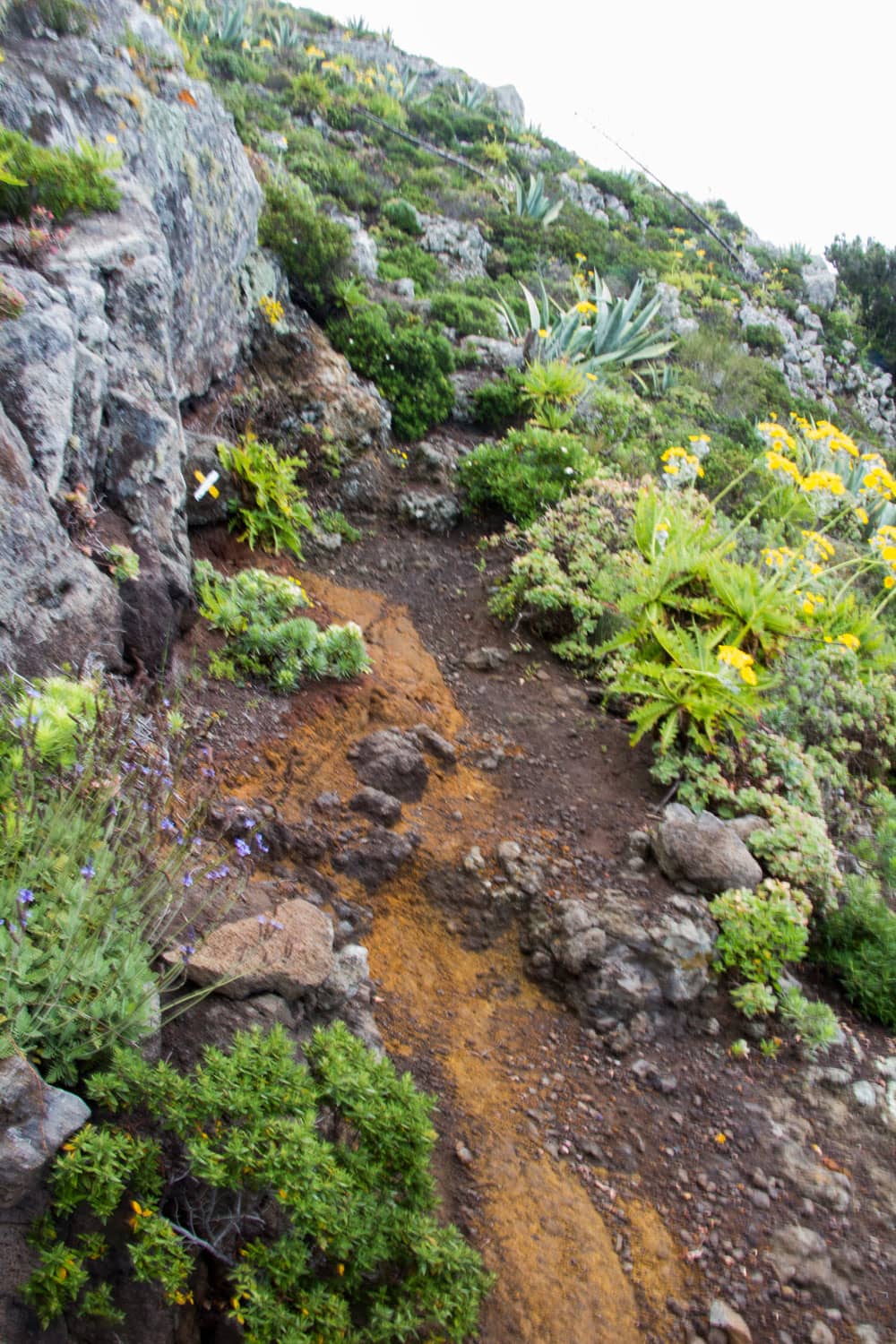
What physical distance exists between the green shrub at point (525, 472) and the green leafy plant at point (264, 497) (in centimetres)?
195

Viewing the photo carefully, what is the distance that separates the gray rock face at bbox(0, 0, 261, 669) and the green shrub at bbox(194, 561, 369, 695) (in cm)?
31

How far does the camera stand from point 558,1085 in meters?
3.20

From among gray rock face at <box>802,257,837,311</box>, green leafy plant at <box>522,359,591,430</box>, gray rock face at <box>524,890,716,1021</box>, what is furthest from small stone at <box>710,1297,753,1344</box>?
gray rock face at <box>802,257,837,311</box>

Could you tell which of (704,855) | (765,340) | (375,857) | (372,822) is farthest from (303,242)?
(765,340)

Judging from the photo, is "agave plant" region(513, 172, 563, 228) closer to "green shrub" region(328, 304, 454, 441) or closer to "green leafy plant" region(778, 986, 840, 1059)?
"green shrub" region(328, 304, 454, 441)

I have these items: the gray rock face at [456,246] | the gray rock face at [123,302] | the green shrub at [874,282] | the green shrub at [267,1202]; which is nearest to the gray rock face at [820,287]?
the green shrub at [874,282]

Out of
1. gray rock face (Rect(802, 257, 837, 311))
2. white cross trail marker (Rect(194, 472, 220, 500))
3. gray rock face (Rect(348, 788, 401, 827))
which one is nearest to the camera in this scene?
gray rock face (Rect(348, 788, 401, 827))

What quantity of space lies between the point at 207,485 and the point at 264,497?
0.64 m

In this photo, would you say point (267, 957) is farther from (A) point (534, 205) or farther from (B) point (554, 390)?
(A) point (534, 205)

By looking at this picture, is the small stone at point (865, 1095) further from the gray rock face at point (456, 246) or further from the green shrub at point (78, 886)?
the gray rock face at point (456, 246)

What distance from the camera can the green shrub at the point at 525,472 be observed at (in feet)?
24.5

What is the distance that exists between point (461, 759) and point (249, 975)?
8.10ft

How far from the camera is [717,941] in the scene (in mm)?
3740

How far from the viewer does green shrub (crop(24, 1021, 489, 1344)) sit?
178 centimetres
